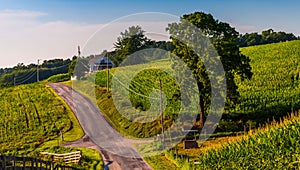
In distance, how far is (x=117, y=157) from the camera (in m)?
25.9

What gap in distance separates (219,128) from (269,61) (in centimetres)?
2333

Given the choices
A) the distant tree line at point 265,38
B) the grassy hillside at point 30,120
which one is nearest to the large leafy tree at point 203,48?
the grassy hillside at point 30,120

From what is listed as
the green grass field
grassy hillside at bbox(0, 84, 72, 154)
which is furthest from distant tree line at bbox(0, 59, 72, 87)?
the green grass field

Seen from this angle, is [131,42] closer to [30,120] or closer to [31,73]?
[30,120]

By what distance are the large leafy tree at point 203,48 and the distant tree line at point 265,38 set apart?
241ft

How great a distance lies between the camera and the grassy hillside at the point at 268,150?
11281 mm

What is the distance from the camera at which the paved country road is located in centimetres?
2423

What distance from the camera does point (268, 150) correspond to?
40.1ft

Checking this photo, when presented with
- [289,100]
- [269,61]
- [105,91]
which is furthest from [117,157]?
[269,61]

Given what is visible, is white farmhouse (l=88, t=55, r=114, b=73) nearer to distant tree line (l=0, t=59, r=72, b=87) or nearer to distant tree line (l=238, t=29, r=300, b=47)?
distant tree line (l=238, t=29, r=300, b=47)

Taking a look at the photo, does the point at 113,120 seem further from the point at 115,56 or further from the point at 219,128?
the point at 115,56

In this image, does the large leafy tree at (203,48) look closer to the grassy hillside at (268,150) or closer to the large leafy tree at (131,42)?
the grassy hillside at (268,150)

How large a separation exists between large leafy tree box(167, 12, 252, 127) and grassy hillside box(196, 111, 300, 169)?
14.7 m

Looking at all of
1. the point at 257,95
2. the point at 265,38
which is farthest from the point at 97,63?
the point at 265,38
